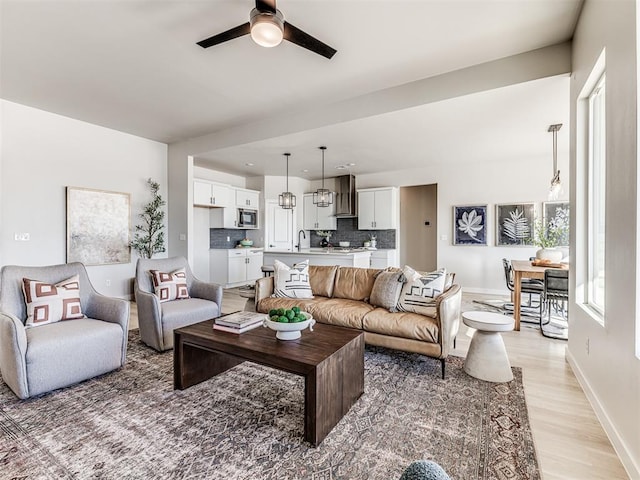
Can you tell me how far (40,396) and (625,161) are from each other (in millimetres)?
3934

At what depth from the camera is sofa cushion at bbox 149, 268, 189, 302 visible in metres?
3.38

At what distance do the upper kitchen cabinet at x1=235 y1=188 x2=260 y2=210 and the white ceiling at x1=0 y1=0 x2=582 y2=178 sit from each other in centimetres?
232

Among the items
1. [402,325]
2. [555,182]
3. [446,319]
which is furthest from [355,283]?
[555,182]

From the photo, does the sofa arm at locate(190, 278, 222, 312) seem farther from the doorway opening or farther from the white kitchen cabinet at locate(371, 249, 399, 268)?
the doorway opening

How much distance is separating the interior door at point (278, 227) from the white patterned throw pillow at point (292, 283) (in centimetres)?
426

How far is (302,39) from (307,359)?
2.15 meters

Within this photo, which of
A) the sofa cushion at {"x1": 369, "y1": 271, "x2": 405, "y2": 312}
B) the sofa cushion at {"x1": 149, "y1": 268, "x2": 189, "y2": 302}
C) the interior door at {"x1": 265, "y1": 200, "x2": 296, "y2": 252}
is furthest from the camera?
the interior door at {"x1": 265, "y1": 200, "x2": 296, "y2": 252}

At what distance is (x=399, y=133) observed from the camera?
15.4 feet

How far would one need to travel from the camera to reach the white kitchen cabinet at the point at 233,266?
700cm

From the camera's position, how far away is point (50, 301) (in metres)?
2.58

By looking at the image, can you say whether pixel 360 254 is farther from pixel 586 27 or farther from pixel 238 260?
pixel 586 27

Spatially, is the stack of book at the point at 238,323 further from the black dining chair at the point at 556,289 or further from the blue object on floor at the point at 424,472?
the black dining chair at the point at 556,289

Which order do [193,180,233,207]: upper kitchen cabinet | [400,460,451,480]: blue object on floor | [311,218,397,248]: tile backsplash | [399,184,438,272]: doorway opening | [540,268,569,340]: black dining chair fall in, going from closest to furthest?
[400,460,451,480]: blue object on floor → [540,268,569,340]: black dining chair → [193,180,233,207]: upper kitchen cabinet → [311,218,397,248]: tile backsplash → [399,184,438,272]: doorway opening

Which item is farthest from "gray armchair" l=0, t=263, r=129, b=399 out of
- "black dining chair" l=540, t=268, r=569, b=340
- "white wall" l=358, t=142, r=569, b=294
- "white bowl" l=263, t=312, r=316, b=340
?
"white wall" l=358, t=142, r=569, b=294
